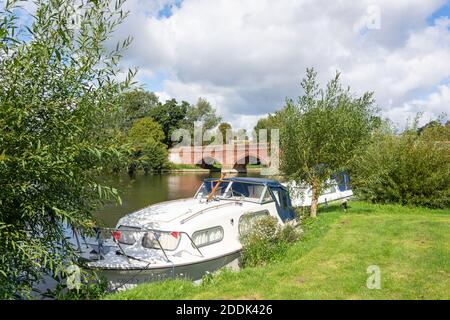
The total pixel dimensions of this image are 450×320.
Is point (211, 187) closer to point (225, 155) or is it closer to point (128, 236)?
point (128, 236)

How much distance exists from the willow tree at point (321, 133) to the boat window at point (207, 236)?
5145 mm

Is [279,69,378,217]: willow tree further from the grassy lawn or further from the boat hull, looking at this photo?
the boat hull

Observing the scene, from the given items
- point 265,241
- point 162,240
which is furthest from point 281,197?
point 162,240

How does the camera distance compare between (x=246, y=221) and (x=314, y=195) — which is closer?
(x=246, y=221)

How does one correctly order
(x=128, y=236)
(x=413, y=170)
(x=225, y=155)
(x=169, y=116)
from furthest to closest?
1. (x=169, y=116)
2. (x=225, y=155)
3. (x=413, y=170)
4. (x=128, y=236)

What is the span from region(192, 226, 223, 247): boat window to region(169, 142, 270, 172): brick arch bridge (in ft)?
144

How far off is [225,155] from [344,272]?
176ft

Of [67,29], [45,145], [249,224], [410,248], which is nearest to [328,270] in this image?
[410,248]

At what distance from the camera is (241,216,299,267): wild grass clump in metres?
9.61

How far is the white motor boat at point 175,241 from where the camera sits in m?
8.34

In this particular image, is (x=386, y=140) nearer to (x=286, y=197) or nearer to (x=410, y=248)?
(x=286, y=197)

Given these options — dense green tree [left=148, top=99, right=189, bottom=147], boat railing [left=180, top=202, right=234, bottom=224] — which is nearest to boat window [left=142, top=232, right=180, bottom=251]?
boat railing [left=180, top=202, right=234, bottom=224]

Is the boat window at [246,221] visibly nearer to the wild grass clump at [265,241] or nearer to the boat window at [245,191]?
the wild grass clump at [265,241]

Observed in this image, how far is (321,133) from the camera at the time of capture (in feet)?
45.3
